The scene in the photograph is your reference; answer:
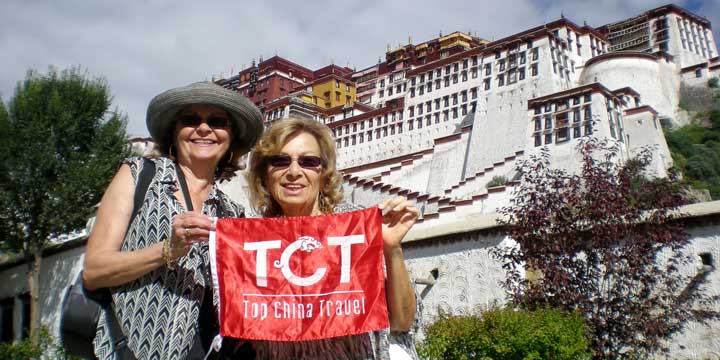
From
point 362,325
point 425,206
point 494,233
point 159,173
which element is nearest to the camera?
point 362,325

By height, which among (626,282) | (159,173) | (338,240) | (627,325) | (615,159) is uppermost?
(615,159)

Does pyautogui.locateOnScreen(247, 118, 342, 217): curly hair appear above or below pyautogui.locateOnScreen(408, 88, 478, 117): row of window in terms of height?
below

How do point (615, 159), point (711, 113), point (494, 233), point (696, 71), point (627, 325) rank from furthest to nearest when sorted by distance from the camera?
point (696, 71) < point (711, 113) < point (615, 159) < point (494, 233) < point (627, 325)

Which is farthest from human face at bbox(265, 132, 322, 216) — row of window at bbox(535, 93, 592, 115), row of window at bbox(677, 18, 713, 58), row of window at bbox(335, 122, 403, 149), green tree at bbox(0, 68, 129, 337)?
row of window at bbox(677, 18, 713, 58)

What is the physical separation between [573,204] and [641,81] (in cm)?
4279

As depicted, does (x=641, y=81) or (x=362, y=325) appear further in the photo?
(x=641, y=81)

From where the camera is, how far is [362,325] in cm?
254

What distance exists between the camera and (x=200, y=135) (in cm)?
290

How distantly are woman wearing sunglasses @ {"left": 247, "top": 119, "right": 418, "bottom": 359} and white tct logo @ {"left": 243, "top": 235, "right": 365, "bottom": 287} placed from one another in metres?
0.18

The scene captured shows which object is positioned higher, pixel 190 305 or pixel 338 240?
pixel 338 240

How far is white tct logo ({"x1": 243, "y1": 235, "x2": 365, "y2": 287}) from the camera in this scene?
Answer: 2654 mm

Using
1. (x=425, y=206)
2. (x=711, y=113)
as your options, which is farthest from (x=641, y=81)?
(x=425, y=206)

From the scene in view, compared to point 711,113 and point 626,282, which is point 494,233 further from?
point 711,113

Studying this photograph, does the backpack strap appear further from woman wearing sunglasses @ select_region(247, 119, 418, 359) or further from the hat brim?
woman wearing sunglasses @ select_region(247, 119, 418, 359)
